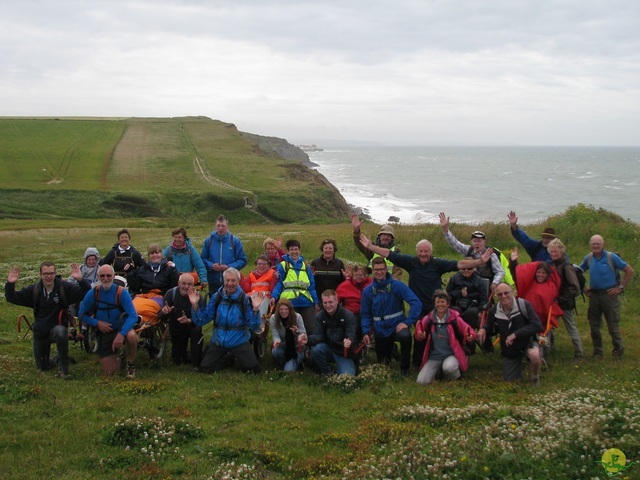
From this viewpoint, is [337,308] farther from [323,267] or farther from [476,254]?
[476,254]

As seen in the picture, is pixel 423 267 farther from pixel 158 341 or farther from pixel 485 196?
pixel 485 196

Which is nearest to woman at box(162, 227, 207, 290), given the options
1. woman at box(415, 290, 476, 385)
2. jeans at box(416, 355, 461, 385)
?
woman at box(415, 290, 476, 385)

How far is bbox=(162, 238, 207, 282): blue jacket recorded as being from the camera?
42.3 ft

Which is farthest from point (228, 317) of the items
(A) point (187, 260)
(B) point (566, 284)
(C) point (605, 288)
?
(C) point (605, 288)

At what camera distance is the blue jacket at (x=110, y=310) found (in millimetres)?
10828

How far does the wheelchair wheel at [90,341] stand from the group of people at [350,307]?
3.85ft

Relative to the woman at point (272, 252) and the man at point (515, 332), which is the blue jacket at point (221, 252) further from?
the man at point (515, 332)

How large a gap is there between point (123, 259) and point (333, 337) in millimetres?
4914

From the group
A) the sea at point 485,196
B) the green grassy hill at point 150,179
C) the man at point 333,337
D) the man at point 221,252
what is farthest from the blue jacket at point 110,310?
the sea at point 485,196

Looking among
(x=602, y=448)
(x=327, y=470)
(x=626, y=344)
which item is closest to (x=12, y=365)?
(x=327, y=470)

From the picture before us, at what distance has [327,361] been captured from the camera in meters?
11.1

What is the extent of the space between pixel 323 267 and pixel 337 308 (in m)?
1.64

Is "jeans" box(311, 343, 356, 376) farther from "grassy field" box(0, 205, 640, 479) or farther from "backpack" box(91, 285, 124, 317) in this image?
"backpack" box(91, 285, 124, 317)

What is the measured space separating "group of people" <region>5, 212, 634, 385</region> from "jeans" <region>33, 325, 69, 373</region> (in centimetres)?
2
